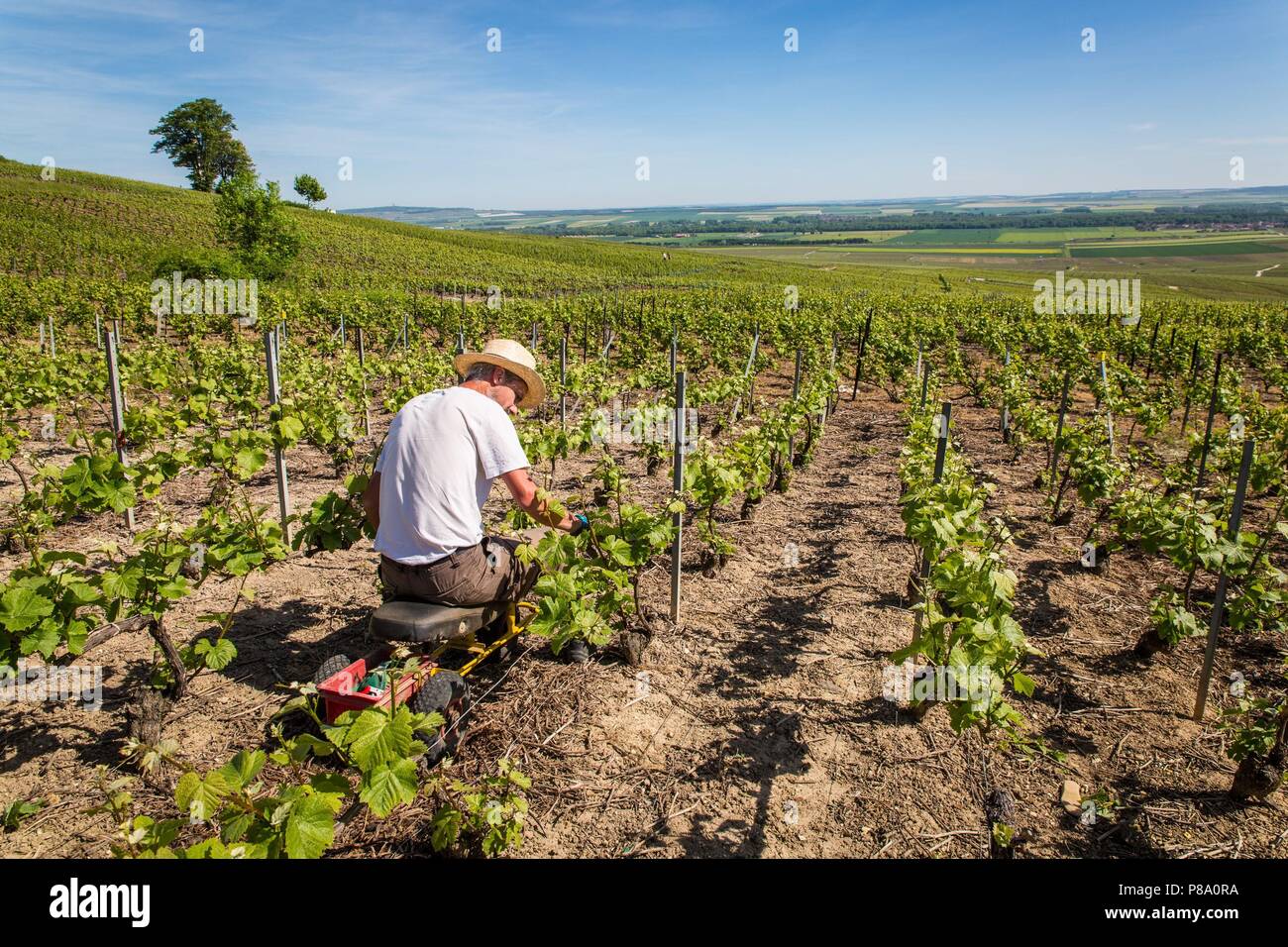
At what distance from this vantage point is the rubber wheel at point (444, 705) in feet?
10.9

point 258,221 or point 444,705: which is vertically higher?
point 258,221

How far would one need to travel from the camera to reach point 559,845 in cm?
307

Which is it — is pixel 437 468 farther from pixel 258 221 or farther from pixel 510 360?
pixel 258 221

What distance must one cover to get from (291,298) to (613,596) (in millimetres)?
23368

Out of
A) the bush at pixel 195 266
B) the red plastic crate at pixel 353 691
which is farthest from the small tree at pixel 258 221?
the red plastic crate at pixel 353 691

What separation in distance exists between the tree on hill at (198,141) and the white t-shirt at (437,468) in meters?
84.4

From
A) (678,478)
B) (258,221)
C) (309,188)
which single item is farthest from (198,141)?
(678,478)

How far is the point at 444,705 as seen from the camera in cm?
333

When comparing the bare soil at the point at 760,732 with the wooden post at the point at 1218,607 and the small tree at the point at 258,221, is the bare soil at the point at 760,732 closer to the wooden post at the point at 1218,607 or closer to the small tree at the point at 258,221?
A: the wooden post at the point at 1218,607

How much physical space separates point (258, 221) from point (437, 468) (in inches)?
1604

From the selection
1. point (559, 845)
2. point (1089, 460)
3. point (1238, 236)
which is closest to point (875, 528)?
point (1089, 460)

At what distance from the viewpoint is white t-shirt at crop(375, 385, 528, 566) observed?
10.8 ft

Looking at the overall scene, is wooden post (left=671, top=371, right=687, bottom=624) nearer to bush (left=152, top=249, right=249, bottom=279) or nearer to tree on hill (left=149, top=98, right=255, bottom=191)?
bush (left=152, top=249, right=249, bottom=279)

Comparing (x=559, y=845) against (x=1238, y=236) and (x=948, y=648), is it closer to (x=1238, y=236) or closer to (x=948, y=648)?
(x=948, y=648)
